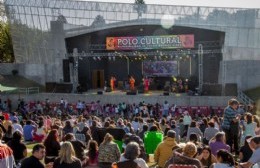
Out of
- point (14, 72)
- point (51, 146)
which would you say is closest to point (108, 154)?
point (51, 146)

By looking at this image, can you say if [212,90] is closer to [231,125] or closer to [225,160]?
[231,125]

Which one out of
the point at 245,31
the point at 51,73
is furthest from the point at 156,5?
the point at 51,73

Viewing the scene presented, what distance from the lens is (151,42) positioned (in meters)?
36.2

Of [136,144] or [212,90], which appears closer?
[136,144]

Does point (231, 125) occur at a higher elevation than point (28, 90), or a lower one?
higher

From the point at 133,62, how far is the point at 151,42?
5349 mm

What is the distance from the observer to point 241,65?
35438 mm

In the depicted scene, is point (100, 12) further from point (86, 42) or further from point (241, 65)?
point (241, 65)

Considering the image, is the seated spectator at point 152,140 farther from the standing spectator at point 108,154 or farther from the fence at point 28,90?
the fence at point 28,90

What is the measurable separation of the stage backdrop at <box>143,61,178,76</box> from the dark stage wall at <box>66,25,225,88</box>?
56cm

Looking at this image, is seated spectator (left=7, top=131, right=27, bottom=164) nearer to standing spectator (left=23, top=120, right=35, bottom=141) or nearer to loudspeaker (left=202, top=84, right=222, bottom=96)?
standing spectator (left=23, top=120, right=35, bottom=141)

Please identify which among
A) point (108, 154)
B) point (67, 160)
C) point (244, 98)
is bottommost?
point (244, 98)

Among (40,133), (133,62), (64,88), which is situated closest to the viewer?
(40,133)

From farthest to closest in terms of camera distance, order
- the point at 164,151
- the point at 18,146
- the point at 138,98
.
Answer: the point at 138,98
the point at 164,151
the point at 18,146
